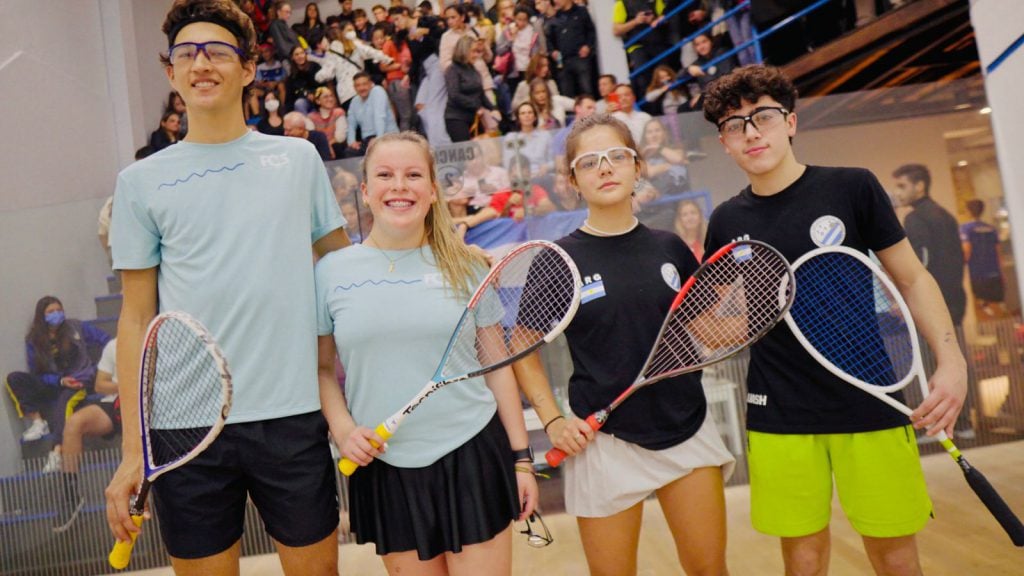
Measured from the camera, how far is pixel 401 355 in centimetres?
143

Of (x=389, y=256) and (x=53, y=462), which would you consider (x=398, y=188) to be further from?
(x=53, y=462)

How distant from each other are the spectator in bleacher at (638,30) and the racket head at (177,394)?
645cm

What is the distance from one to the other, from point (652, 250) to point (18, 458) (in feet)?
13.5

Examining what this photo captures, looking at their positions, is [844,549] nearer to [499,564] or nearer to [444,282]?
[499,564]

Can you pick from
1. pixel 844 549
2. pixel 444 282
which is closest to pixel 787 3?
pixel 844 549

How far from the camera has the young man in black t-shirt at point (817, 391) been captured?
156 centimetres

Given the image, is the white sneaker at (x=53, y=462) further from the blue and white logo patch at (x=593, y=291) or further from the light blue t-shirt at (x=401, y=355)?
the blue and white logo patch at (x=593, y=291)

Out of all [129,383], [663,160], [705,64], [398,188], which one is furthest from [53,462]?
[705,64]

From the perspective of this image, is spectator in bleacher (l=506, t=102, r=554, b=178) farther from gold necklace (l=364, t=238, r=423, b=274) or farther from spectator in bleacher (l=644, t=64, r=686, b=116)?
gold necklace (l=364, t=238, r=423, b=274)

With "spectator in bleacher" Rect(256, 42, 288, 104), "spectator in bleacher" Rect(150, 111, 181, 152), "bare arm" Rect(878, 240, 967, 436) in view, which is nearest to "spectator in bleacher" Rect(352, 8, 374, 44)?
"spectator in bleacher" Rect(256, 42, 288, 104)

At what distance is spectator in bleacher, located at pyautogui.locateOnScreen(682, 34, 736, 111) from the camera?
615 centimetres

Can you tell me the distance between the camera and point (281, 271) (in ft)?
4.69

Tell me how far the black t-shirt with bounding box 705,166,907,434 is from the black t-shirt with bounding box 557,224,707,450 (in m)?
0.18

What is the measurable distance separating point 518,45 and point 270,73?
288cm
